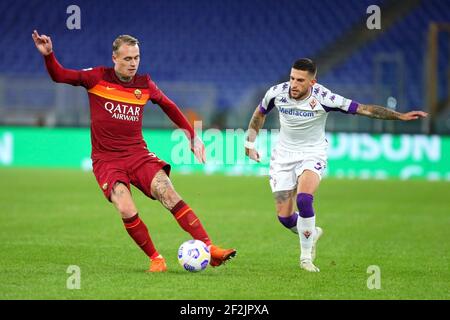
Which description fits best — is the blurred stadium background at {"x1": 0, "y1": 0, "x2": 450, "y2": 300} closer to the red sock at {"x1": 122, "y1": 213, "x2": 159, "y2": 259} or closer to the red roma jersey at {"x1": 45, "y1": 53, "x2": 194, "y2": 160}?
the red sock at {"x1": 122, "y1": 213, "x2": 159, "y2": 259}

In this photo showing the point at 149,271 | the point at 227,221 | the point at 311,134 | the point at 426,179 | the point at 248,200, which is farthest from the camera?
the point at 426,179

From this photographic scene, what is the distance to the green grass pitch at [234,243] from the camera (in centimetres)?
778

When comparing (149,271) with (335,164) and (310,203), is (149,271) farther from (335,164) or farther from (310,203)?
(335,164)

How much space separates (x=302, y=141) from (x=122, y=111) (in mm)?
2027

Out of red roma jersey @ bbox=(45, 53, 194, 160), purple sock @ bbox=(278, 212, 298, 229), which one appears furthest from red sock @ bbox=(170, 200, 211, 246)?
purple sock @ bbox=(278, 212, 298, 229)

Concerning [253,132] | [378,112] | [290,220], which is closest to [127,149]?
[253,132]

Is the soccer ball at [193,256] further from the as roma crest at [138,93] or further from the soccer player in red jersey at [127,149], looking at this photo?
the as roma crest at [138,93]

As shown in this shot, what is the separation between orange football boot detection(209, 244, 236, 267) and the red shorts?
2.86 feet

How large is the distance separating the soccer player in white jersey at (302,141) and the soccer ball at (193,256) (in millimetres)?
1167

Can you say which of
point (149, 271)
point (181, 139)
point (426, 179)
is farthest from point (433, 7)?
point (149, 271)

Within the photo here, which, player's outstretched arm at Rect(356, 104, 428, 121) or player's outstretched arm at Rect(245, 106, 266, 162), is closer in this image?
player's outstretched arm at Rect(356, 104, 428, 121)

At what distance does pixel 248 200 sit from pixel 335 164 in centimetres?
626

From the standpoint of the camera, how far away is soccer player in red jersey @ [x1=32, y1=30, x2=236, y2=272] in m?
8.75

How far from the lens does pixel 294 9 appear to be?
1221 inches
